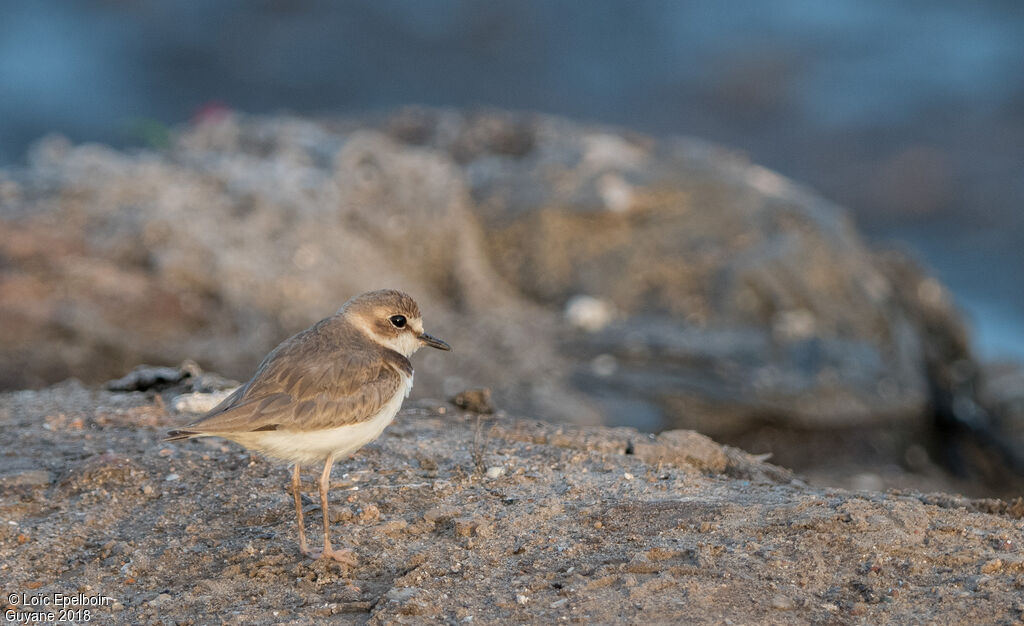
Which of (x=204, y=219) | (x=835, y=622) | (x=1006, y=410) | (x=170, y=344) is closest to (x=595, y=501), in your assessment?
(x=835, y=622)

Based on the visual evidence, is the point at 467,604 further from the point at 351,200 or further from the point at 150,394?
the point at 351,200

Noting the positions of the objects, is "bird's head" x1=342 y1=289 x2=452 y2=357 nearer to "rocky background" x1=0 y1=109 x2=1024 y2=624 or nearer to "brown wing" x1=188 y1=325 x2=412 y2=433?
"brown wing" x1=188 y1=325 x2=412 y2=433

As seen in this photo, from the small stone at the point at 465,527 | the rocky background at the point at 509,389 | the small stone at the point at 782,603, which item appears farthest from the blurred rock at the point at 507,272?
the small stone at the point at 782,603

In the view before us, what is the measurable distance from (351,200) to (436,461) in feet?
16.2

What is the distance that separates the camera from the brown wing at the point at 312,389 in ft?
13.5

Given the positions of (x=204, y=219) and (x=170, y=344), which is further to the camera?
(x=204, y=219)

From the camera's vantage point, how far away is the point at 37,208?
8.60 meters

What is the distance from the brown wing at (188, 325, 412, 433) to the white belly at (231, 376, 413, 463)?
3cm

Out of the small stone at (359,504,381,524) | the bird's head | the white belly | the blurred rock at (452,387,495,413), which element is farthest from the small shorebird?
the blurred rock at (452,387,495,413)

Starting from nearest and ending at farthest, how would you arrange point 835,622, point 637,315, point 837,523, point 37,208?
point 835,622 → point 837,523 → point 37,208 → point 637,315

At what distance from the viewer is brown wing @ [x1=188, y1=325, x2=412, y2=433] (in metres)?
4.12

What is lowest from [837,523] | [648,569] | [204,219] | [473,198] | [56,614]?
[56,614]

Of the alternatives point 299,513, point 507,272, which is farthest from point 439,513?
point 507,272

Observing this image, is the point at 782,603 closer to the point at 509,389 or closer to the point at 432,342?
the point at 432,342
